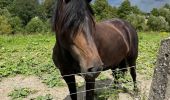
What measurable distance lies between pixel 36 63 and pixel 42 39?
445cm

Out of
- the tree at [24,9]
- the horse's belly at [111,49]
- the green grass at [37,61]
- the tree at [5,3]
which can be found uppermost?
the tree at [5,3]

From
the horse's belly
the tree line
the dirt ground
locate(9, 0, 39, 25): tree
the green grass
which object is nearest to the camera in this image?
the horse's belly

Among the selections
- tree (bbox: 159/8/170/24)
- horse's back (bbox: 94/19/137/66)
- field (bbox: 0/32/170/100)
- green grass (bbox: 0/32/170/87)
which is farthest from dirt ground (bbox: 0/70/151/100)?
tree (bbox: 159/8/170/24)

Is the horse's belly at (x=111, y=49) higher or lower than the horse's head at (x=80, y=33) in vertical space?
lower

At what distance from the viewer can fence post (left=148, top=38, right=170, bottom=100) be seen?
199 centimetres

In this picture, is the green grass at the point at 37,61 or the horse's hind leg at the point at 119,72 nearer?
the horse's hind leg at the point at 119,72

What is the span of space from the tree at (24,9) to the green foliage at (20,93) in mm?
73833

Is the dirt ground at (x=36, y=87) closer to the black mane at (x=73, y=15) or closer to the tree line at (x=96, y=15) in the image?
the black mane at (x=73, y=15)

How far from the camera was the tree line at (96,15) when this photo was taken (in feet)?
184

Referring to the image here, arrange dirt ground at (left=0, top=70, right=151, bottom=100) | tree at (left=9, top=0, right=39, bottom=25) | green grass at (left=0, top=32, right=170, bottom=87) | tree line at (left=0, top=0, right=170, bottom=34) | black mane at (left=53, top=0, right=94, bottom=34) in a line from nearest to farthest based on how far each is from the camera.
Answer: black mane at (left=53, top=0, right=94, bottom=34) < dirt ground at (left=0, top=70, right=151, bottom=100) < green grass at (left=0, top=32, right=170, bottom=87) < tree line at (left=0, top=0, right=170, bottom=34) < tree at (left=9, top=0, right=39, bottom=25)

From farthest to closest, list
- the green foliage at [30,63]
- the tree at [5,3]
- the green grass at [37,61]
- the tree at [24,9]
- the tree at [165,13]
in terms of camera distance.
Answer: the tree at [5,3] < the tree at [24,9] < the tree at [165,13] < the green foliage at [30,63] < the green grass at [37,61]

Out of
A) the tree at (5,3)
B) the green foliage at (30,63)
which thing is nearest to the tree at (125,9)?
the tree at (5,3)

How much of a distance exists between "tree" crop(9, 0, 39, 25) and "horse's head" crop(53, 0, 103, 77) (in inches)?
3007

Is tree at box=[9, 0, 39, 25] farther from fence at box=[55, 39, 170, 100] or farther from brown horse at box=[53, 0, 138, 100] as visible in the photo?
fence at box=[55, 39, 170, 100]
